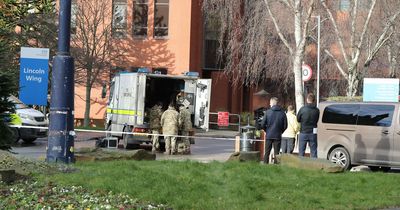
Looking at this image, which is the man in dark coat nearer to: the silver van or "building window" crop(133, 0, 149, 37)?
the silver van

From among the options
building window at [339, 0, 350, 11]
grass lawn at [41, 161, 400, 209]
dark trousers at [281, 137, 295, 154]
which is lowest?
grass lawn at [41, 161, 400, 209]

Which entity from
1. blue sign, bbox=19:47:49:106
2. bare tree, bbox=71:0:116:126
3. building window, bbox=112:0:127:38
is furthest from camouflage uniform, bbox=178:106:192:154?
building window, bbox=112:0:127:38

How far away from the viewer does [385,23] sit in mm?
27625

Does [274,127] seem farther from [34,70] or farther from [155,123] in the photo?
[155,123]

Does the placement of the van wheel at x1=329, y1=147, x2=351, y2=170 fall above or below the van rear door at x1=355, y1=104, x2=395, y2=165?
below

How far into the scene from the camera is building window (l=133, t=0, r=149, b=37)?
40.6 meters

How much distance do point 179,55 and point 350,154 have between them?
24.8 metres

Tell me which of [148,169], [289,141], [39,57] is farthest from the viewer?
[289,141]

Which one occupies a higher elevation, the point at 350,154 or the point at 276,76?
the point at 276,76

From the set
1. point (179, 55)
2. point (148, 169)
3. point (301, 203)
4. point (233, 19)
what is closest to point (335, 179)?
point (301, 203)

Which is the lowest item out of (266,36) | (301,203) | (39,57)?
(301,203)

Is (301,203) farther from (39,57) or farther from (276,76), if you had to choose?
(276,76)

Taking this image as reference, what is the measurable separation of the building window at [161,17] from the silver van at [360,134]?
24684mm

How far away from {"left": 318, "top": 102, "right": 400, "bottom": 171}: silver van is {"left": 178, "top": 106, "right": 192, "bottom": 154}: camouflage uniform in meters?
5.45
